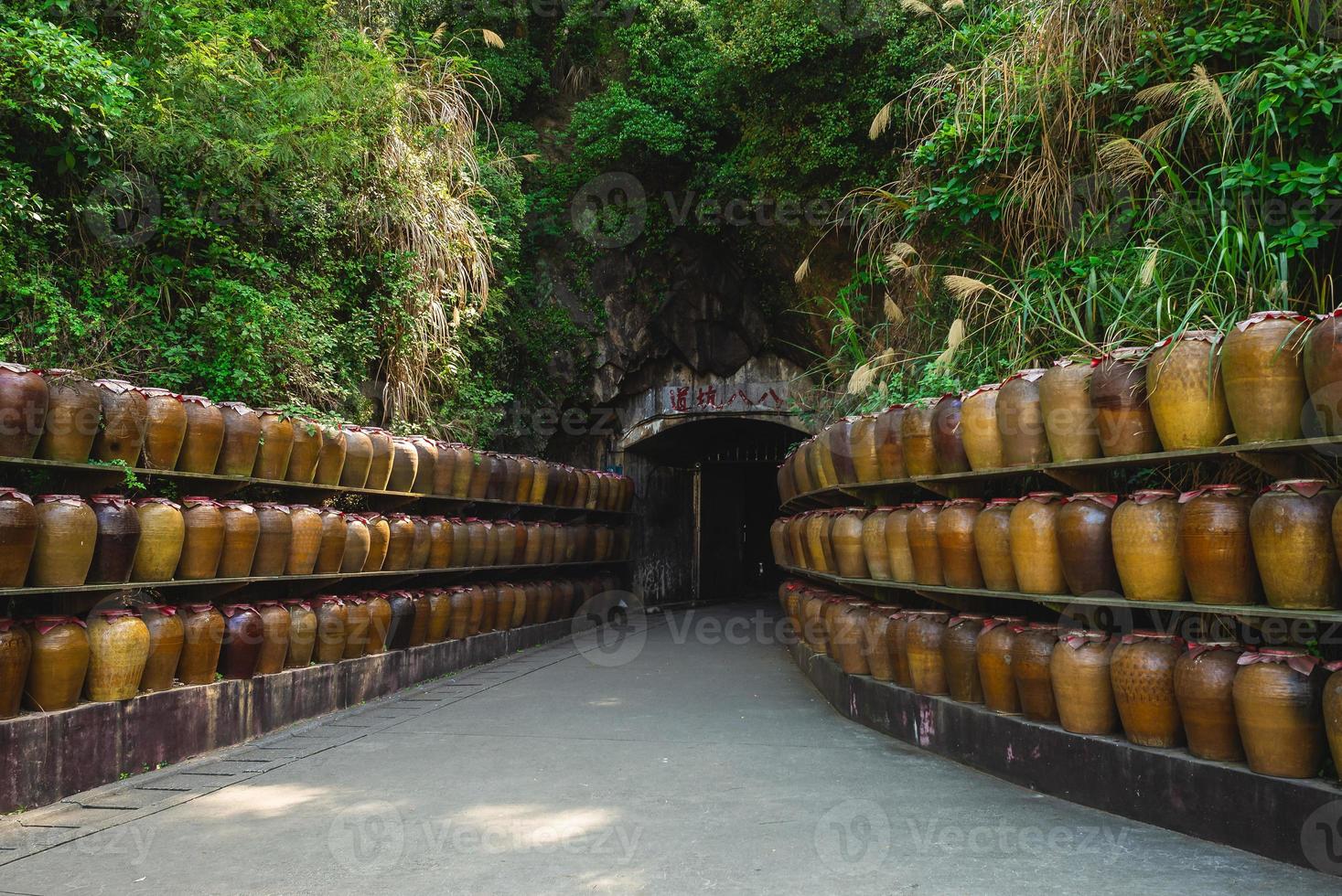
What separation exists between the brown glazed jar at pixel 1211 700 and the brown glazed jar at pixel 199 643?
388 cm

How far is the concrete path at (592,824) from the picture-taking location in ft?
8.43

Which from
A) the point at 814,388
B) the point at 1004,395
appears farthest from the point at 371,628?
the point at 814,388

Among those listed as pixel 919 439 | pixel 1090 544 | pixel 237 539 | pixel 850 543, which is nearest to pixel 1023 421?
pixel 1090 544

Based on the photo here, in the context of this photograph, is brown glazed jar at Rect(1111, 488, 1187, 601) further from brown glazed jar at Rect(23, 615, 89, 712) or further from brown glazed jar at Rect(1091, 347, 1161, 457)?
brown glazed jar at Rect(23, 615, 89, 712)

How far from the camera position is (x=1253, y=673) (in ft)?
8.90

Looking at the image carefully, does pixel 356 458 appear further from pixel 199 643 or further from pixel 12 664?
pixel 12 664

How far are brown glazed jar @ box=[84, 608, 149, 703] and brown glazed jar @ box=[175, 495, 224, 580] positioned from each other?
46 centimetres

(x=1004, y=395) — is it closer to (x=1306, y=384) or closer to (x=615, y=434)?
(x=1306, y=384)

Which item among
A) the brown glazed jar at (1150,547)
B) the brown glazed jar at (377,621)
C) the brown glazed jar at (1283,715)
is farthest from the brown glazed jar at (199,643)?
the brown glazed jar at (1283,715)

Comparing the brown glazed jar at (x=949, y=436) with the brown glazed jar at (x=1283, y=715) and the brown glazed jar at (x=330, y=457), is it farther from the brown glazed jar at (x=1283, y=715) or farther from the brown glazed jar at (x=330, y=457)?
the brown glazed jar at (x=330, y=457)

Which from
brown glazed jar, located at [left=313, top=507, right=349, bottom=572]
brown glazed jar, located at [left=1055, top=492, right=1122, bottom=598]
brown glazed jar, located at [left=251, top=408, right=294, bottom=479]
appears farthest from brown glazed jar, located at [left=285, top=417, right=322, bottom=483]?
brown glazed jar, located at [left=1055, top=492, right=1122, bottom=598]

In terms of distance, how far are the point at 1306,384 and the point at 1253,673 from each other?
0.85 metres

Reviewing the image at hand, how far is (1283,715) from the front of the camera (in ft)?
8.63

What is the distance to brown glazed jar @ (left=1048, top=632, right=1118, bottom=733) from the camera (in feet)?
10.8
